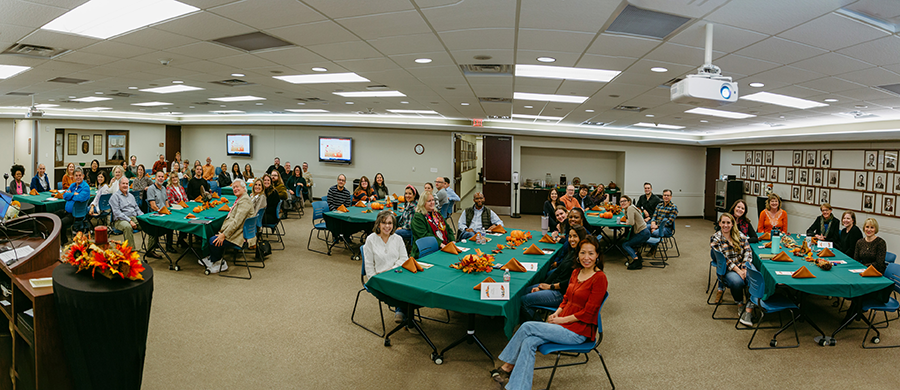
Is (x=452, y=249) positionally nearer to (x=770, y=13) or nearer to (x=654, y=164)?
(x=770, y=13)

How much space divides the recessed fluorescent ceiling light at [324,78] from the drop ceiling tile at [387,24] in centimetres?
216

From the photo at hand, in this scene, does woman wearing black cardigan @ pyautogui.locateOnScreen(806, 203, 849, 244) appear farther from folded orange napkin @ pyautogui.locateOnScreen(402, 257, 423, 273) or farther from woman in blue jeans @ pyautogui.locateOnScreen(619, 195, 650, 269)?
folded orange napkin @ pyautogui.locateOnScreen(402, 257, 423, 273)

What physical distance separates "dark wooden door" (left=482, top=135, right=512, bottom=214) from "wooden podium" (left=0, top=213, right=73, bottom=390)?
11697mm

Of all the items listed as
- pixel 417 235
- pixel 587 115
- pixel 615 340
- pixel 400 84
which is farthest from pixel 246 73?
pixel 587 115

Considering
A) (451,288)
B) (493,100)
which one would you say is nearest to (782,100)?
(493,100)

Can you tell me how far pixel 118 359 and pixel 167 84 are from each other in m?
6.27

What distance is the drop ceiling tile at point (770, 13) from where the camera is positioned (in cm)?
263

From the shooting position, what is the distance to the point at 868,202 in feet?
30.2

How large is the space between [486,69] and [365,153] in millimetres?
10152

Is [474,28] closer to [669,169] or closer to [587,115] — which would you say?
[587,115]

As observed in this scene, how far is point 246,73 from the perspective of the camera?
19.8ft

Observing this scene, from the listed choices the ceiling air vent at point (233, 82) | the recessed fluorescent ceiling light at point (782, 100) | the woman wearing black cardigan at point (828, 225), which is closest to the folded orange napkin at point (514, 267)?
the recessed fluorescent ceiling light at point (782, 100)

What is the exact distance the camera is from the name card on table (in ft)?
11.6

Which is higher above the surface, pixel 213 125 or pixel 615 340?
pixel 213 125
